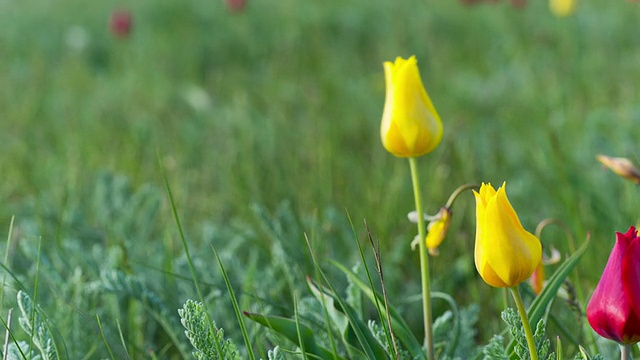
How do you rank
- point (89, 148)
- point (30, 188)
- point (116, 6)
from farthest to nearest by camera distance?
1. point (116, 6)
2. point (89, 148)
3. point (30, 188)

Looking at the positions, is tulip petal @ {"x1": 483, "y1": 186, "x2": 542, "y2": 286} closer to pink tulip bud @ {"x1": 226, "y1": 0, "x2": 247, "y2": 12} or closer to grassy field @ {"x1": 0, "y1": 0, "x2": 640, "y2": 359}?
grassy field @ {"x1": 0, "y1": 0, "x2": 640, "y2": 359}

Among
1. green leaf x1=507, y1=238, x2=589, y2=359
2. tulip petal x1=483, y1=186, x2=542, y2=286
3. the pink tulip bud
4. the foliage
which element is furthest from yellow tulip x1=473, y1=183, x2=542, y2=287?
the pink tulip bud

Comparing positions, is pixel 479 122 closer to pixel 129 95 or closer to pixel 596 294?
pixel 129 95

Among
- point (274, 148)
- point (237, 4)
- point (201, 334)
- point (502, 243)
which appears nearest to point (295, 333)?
point (201, 334)

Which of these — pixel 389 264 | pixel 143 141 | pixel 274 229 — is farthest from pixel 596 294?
pixel 143 141

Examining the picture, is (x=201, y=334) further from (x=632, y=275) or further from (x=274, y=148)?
(x=274, y=148)

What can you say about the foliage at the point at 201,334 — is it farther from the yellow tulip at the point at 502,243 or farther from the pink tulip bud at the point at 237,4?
the pink tulip bud at the point at 237,4
